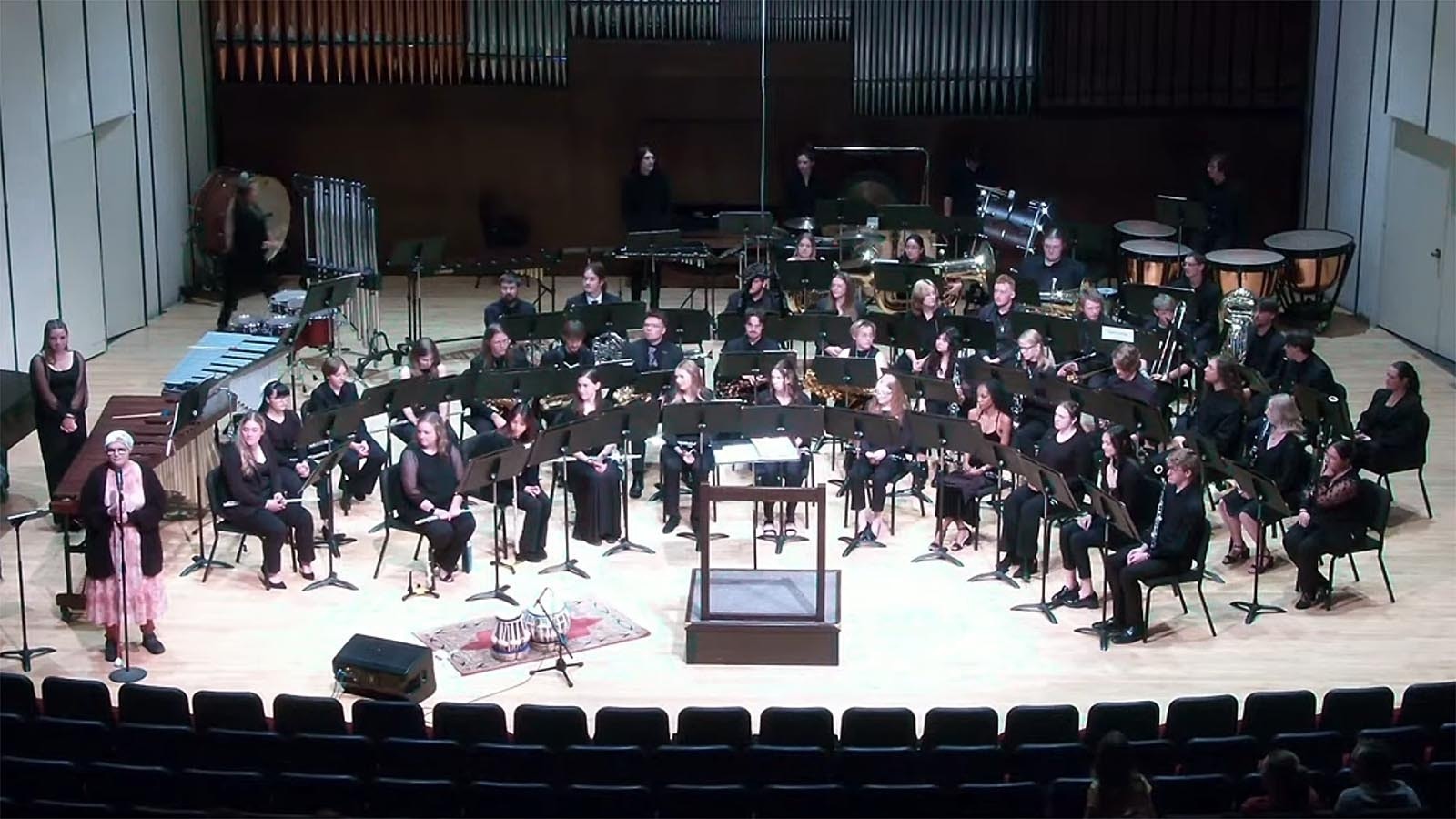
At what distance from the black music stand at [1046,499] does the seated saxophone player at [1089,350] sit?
2.28m

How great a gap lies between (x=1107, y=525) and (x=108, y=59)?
34.9ft

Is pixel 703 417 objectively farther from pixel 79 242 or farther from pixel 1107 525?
pixel 79 242

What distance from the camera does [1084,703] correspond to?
1026cm

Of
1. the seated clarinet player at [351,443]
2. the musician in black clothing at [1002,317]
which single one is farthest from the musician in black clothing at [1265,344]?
the seated clarinet player at [351,443]

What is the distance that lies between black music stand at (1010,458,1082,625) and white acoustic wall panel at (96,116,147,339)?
9.81 m

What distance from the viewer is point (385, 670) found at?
10.1 m

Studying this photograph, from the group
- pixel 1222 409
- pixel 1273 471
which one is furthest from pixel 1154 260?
pixel 1273 471

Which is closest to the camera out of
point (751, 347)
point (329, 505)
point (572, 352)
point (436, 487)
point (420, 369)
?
point (436, 487)

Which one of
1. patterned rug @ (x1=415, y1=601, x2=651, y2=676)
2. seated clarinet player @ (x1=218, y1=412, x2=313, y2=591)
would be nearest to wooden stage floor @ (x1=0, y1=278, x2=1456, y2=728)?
patterned rug @ (x1=415, y1=601, x2=651, y2=676)

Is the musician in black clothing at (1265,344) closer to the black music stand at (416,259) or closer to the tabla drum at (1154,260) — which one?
the tabla drum at (1154,260)

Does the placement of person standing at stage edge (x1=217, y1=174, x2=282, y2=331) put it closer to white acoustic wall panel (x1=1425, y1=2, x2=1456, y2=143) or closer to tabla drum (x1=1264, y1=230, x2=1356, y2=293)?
tabla drum (x1=1264, y1=230, x2=1356, y2=293)

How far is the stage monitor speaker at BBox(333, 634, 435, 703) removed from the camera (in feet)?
33.1

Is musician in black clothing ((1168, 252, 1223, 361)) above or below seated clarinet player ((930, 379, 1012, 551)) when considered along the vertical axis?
above

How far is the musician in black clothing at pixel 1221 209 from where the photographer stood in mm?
18578
